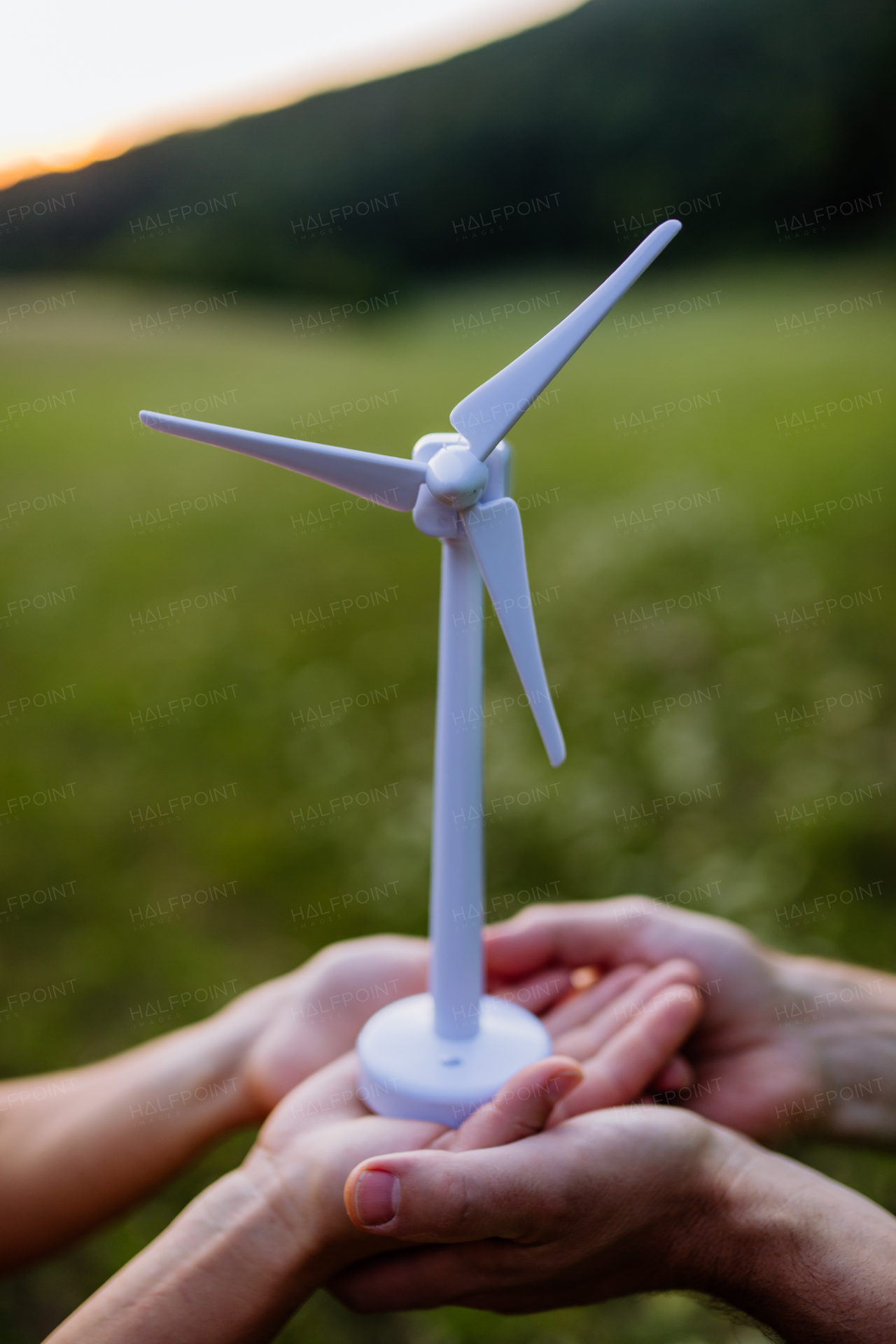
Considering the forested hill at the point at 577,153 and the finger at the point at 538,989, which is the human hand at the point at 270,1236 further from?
the forested hill at the point at 577,153

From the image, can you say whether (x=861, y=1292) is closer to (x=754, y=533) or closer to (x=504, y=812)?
(x=504, y=812)

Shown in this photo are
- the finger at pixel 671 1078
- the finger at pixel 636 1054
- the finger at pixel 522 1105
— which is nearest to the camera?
the finger at pixel 522 1105

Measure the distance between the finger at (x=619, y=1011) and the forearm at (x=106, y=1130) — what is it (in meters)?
0.95

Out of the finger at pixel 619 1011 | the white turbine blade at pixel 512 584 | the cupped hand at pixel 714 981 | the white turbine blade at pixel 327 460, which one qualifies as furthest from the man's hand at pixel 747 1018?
the white turbine blade at pixel 327 460

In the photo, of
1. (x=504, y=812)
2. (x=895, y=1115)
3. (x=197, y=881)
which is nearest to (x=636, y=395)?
(x=504, y=812)

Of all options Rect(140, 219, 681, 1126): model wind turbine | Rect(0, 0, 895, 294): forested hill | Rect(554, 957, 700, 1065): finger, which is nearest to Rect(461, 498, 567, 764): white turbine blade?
Rect(140, 219, 681, 1126): model wind turbine

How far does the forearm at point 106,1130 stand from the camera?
251 centimetres

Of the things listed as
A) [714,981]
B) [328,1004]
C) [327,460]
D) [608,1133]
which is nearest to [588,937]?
[714,981]

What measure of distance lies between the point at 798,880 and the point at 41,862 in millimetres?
3589

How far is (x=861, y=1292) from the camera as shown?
1708mm

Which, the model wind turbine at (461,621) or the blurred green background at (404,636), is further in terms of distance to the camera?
the blurred green background at (404,636)

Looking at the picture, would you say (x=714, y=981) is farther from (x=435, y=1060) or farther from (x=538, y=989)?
(x=435, y=1060)

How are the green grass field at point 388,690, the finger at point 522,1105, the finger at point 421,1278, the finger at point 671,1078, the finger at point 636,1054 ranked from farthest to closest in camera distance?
the green grass field at point 388,690 < the finger at point 671,1078 < the finger at point 636,1054 < the finger at point 421,1278 < the finger at point 522,1105

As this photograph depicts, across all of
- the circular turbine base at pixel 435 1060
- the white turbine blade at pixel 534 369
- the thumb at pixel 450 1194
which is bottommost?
the circular turbine base at pixel 435 1060
